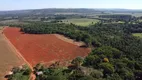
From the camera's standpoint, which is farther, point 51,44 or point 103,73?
point 51,44

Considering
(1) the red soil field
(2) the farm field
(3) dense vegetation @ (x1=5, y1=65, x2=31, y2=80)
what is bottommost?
(1) the red soil field

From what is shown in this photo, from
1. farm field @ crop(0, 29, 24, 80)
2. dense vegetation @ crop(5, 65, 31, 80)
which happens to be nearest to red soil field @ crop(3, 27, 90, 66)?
farm field @ crop(0, 29, 24, 80)

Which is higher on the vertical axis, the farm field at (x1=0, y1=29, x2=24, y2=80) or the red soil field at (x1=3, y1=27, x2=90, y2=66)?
the farm field at (x1=0, y1=29, x2=24, y2=80)

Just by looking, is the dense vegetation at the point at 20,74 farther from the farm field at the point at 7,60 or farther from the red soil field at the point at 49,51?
Result: the red soil field at the point at 49,51

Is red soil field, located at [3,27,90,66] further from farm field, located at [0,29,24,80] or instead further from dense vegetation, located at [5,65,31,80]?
dense vegetation, located at [5,65,31,80]

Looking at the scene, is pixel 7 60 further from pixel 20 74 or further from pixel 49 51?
pixel 20 74

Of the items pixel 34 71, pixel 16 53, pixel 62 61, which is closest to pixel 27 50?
pixel 16 53

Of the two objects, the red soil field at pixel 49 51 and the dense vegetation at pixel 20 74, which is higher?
the dense vegetation at pixel 20 74

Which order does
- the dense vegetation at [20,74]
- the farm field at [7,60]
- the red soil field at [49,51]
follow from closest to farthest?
the dense vegetation at [20,74] < the farm field at [7,60] < the red soil field at [49,51]

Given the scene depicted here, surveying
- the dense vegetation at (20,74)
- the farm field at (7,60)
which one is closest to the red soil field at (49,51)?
the farm field at (7,60)

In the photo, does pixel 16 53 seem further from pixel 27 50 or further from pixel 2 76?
pixel 2 76

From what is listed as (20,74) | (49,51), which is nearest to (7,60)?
(49,51)
